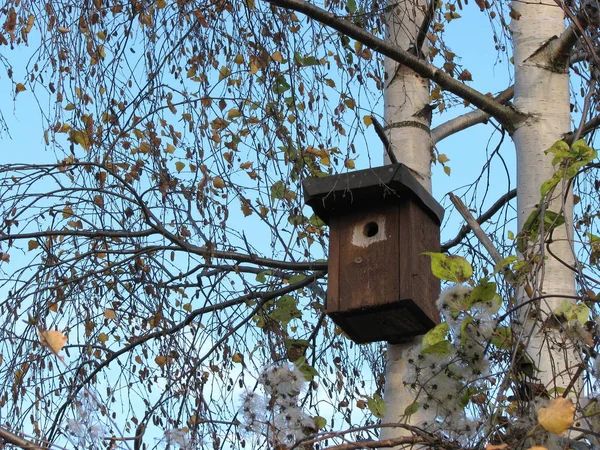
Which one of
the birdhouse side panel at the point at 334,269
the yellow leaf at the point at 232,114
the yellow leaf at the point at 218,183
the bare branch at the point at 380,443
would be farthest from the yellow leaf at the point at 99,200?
the bare branch at the point at 380,443

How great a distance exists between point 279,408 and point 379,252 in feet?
2.15

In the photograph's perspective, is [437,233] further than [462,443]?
Yes

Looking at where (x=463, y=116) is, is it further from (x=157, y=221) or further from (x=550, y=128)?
(x=157, y=221)

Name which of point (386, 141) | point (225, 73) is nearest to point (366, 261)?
point (386, 141)

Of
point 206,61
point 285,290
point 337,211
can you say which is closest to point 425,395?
point 337,211

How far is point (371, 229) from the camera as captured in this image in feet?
9.46

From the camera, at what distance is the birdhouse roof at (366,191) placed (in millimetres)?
2742

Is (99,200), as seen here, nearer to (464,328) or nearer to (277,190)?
(277,190)

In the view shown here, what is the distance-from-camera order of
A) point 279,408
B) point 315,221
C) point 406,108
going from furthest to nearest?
point 315,221, point 406,108, point 279,408

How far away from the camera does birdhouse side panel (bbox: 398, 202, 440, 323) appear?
8.87 feet

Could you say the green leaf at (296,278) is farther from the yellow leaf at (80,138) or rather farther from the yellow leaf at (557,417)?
the yellow leaf at (557,417)

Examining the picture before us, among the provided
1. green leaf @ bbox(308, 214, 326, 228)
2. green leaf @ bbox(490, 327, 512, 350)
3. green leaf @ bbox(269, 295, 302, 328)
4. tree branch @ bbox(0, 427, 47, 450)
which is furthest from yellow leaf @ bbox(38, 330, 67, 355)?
green leaf @ bbox(308, 214, 326, 228)

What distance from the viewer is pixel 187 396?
294 centimetres

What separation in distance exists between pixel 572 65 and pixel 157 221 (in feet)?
4.30
